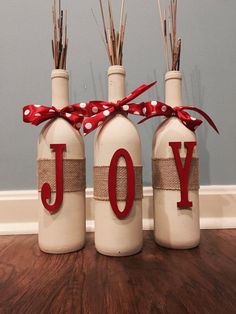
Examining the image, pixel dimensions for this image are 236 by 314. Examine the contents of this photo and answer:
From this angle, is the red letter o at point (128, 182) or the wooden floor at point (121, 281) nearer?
the wooden floor at point (121, 281)

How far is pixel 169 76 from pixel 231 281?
14.9 inches

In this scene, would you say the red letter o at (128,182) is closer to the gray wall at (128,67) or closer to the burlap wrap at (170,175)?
the burlap wrap at (170,175)

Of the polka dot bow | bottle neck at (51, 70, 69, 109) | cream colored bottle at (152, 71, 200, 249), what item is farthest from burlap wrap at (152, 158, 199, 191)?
bottle neck at (51, 70, 69, 109)

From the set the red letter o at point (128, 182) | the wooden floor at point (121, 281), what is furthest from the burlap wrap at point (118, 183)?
the wooden floor at point (121, 281)

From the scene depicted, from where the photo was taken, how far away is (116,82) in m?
0.52

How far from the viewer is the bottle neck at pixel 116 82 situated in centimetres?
52

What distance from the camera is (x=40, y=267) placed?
469 mm

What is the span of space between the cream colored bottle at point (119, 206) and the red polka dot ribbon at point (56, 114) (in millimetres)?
51

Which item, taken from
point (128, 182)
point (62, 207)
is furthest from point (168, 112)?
point (62, 207)

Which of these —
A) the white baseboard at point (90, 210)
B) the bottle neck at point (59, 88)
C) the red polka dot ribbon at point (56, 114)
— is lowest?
the white baseboard at point (90, 210)

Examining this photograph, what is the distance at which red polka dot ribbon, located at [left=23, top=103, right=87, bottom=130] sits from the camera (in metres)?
0.53

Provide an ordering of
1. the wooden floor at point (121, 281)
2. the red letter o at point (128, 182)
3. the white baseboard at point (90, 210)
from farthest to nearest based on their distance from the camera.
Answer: the white baseboard at point (90, 210) < the red letter o at point (128, 182) < the wooden floor at point (121, 281)

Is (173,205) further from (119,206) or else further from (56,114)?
(56,114)

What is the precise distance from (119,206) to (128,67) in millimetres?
392
